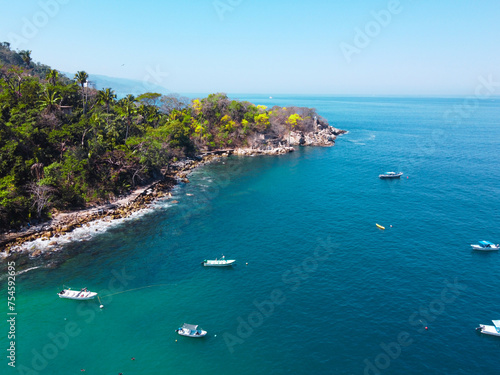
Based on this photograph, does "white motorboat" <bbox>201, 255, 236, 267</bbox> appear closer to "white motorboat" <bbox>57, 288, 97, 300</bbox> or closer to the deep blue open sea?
the deep blue open sea

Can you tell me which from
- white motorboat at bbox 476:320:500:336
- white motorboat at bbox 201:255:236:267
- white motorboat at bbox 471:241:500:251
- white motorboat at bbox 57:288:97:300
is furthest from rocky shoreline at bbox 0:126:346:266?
white motorboat at bbox 471:241:500:251

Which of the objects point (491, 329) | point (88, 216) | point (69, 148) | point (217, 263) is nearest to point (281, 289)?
point (217, 263)

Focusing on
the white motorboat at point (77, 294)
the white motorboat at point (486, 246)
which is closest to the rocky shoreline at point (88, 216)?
the white motorboat at point (77, 294)

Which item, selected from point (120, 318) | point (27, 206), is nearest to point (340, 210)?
point (120, 318)

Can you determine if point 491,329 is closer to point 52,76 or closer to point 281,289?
point 281,289

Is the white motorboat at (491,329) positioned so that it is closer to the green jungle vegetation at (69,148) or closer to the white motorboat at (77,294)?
the white motorboat at (77,294)

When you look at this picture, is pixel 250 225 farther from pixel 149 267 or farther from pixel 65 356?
pixel 65 356
